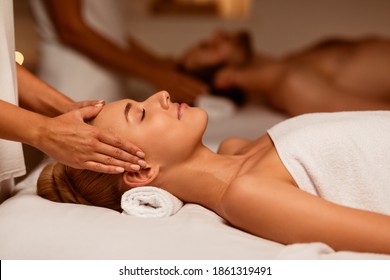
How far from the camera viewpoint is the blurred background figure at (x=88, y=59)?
2.30m

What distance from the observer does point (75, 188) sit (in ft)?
4.29

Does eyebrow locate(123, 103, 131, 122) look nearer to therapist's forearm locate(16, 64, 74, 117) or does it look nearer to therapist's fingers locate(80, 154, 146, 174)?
therapist's fingers locate(80, 154, 146, 174)

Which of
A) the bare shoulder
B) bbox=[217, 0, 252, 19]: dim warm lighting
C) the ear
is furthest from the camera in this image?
bbox=[217, 0, 252, 19]: dim warm lighting

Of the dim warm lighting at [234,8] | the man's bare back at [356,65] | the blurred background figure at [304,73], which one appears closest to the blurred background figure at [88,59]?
the blurred background figure at [304,73]

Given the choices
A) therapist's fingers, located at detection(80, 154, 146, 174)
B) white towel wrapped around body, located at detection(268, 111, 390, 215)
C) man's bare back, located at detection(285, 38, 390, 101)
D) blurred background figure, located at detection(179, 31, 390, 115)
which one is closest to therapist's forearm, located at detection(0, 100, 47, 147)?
therapist's fingers, located at detection(80, 154, 146, 174)

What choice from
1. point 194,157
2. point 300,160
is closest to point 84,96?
point 194,157

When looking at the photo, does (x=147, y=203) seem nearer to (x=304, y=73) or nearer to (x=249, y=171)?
(x=249, y=171)

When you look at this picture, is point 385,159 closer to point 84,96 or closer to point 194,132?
point 194,132

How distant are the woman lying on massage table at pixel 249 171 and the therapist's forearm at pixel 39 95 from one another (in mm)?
200

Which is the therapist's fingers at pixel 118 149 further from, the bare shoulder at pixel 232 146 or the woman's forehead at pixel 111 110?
the bare shoulder at pixel 232 146

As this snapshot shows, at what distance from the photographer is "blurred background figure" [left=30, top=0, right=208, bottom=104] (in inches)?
90.7

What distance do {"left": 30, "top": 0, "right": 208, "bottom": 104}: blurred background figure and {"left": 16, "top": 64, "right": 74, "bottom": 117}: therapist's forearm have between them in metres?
0.74

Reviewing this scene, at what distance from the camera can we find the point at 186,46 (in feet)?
10.7
